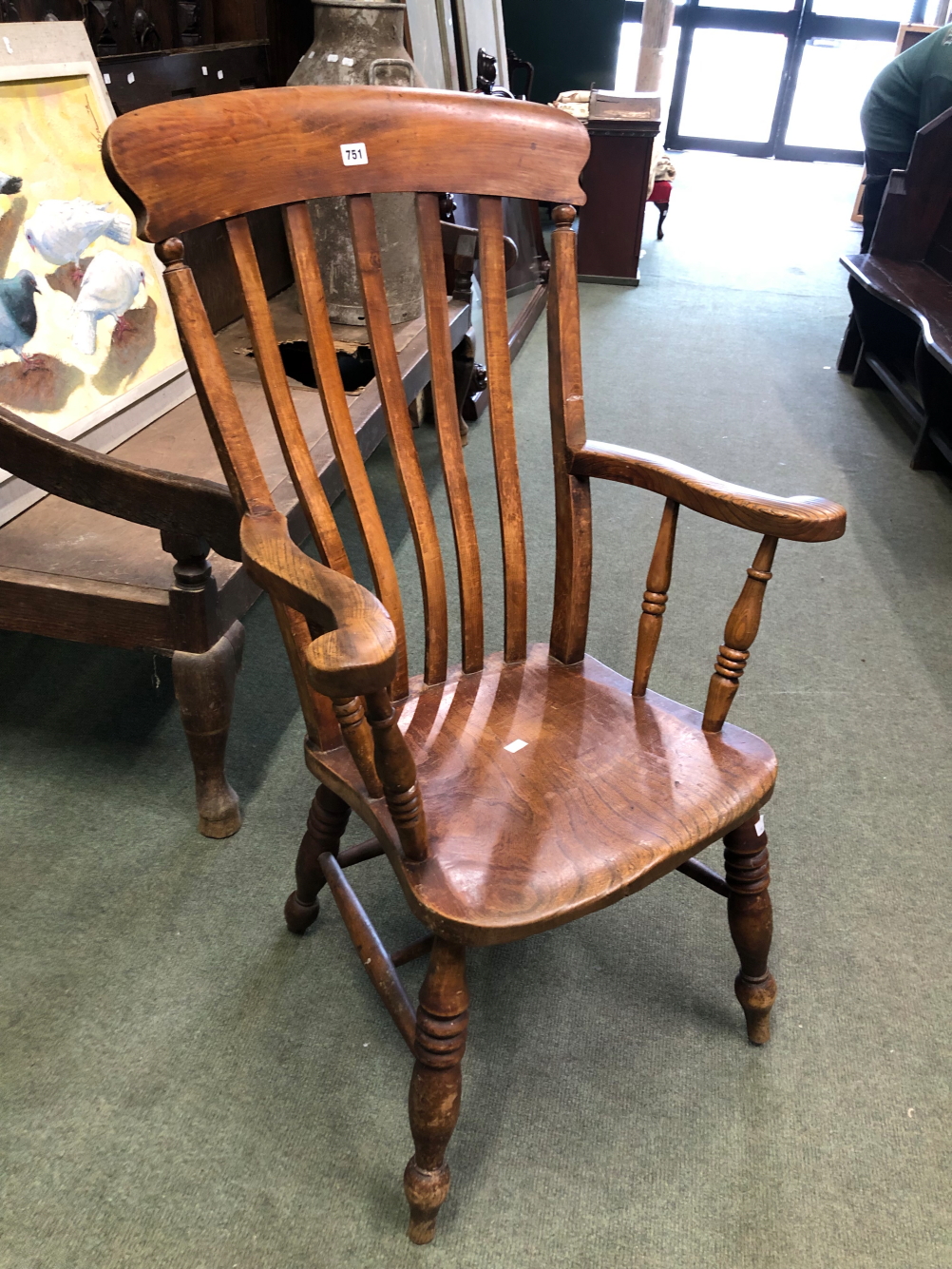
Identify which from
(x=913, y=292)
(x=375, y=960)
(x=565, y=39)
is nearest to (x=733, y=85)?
(x=565, y=39)

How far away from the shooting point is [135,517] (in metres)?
1.30

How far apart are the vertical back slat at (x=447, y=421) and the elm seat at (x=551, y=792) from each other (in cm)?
9

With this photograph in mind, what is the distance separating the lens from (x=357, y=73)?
1.97m

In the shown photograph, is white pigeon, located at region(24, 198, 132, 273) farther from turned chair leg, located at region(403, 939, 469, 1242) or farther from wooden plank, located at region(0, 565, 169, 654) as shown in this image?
turned chair leg, located at region(403, 939, 469, 1242)

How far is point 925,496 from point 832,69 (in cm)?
762

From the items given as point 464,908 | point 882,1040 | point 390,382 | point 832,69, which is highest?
point 390,382

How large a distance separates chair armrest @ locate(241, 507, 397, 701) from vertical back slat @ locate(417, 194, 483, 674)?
28 centimetres

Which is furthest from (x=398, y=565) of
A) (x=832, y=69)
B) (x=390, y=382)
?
(x=832, y=69)

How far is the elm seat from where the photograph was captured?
89 centimetres

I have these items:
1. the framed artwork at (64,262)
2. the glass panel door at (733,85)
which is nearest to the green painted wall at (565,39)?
the glass panel door at (733,85)

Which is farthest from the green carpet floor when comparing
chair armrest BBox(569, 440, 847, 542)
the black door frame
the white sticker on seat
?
the black door frame

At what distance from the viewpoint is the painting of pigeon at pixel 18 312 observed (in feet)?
→ 4.87

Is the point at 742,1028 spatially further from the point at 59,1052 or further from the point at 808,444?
the point at 808,444

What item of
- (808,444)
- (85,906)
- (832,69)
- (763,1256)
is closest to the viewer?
(763,1256)
